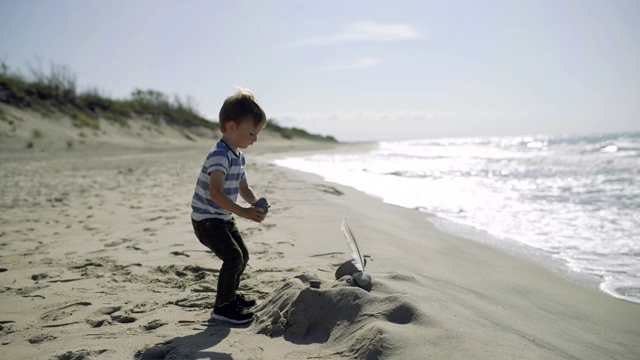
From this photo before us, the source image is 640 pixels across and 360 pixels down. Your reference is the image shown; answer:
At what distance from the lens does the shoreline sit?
7.09 feet

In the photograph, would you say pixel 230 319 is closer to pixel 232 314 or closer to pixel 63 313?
pixel 232 314

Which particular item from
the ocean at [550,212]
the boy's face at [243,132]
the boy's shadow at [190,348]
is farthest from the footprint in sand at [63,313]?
the ocean at [550,212]

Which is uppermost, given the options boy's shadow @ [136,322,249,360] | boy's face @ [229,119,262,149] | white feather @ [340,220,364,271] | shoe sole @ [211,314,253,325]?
boy's face @ [229,119,262,149]

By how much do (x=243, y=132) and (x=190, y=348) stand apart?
117 cm

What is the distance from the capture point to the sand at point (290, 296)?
215 cm

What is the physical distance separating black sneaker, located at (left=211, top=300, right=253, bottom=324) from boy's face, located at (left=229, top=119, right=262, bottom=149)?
87cm

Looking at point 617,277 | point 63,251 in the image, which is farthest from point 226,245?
point 617,277

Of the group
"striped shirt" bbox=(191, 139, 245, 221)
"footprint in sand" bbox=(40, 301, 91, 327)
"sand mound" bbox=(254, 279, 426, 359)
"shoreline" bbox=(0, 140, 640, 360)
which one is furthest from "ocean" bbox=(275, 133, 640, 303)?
"footprint in sand" bbox=(40, 301, 91, 327)

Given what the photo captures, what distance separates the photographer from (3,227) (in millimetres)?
5016

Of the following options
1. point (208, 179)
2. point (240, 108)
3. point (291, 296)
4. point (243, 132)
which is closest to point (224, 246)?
point (208, 179)

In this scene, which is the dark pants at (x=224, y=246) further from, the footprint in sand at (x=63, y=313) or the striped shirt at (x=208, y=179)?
the footprint in sand at (x=63, y=313)

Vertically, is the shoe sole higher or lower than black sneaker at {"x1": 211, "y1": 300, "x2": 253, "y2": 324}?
lower

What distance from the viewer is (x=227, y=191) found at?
2844mm

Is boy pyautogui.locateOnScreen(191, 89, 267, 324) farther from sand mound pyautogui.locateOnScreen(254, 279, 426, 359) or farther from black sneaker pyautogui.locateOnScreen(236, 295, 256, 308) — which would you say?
sand mound pyautogui.locateOnScreen(254, 279, 426, 359)
